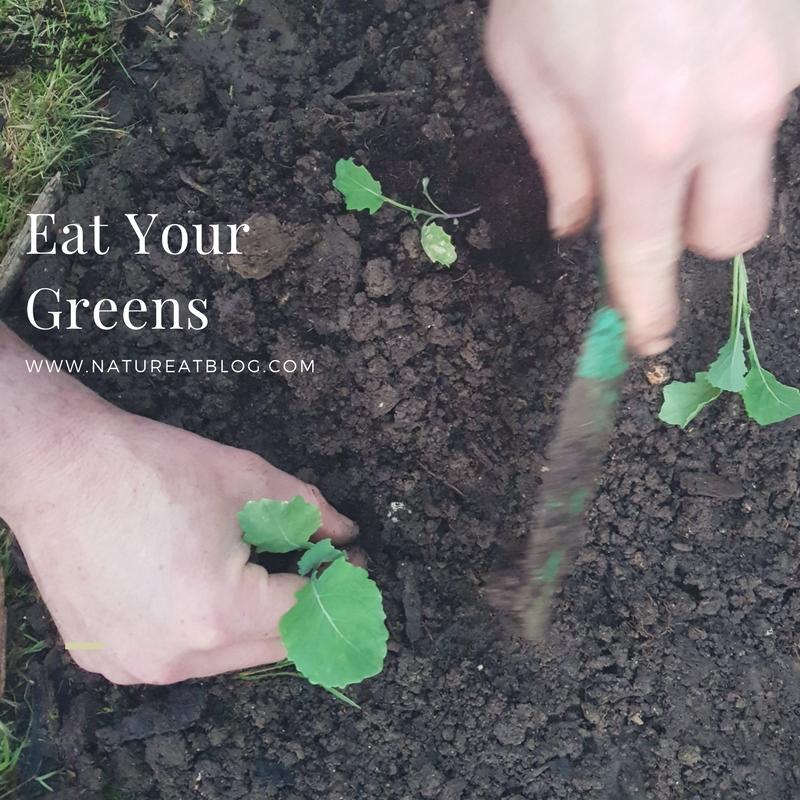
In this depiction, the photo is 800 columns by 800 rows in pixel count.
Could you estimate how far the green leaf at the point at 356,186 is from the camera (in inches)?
84.2

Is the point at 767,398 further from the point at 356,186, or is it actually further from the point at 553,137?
the point at 356,186

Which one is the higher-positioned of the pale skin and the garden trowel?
the pale skin

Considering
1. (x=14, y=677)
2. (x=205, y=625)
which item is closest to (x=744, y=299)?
(x=205, y=625)

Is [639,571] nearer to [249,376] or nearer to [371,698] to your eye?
[371,698]

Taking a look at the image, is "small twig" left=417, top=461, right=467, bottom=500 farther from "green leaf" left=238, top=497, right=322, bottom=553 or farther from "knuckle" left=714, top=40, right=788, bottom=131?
"knuckle" left=714, top=40, right=788, bottom=131

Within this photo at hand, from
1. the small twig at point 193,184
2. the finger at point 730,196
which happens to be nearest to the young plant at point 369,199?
the small twig at point 193,184

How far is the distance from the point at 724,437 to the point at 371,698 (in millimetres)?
1013

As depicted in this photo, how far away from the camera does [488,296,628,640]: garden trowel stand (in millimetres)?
2066

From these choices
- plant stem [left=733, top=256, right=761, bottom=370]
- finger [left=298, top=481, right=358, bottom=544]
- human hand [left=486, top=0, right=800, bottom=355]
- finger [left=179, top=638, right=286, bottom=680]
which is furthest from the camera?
plant stem [left=733, top=256, right=761, bottom=370]

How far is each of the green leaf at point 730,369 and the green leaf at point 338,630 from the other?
875mm

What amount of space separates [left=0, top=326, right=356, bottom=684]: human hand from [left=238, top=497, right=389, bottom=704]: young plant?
6 cm

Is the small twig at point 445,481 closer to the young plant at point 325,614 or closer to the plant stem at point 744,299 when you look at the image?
the young plant at point 325,614

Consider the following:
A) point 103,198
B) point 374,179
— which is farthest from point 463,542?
point 103,198

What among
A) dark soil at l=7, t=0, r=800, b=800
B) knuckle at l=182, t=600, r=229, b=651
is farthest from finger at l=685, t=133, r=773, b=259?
knuckle at l=182, t=600, r=229, b=651
